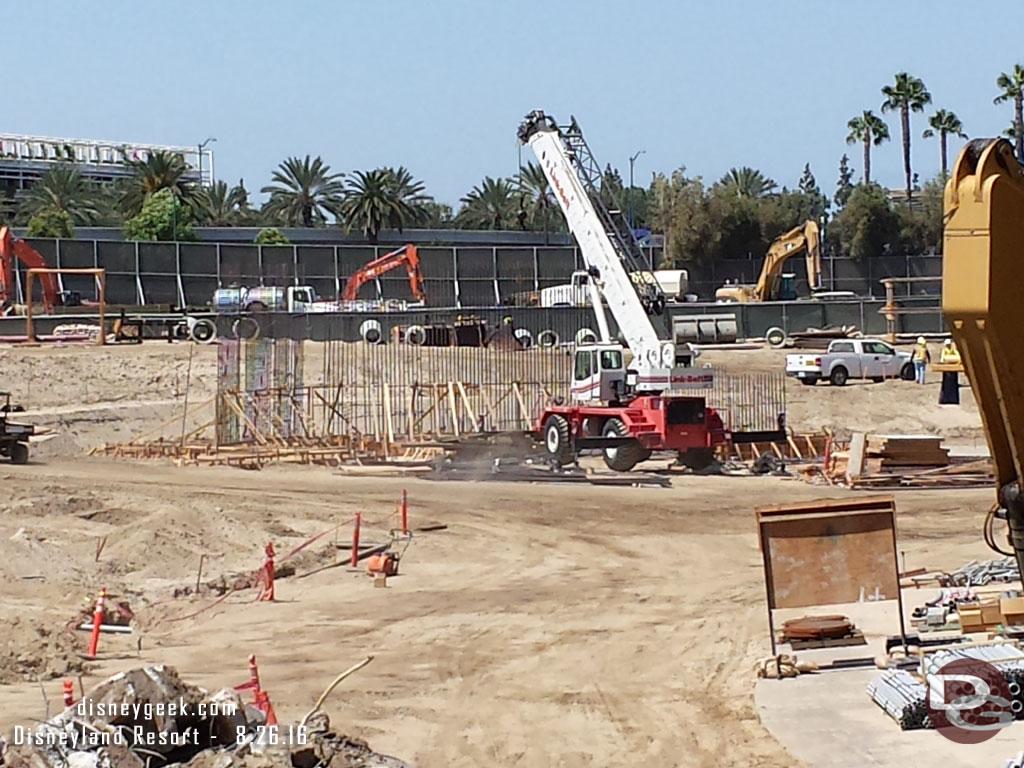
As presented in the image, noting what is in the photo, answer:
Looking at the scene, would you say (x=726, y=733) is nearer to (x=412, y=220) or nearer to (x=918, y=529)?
(x=918, y=529)

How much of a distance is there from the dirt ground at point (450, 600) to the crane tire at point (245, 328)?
5991 millimetres

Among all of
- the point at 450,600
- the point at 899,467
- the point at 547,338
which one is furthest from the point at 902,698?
the point at 547,338

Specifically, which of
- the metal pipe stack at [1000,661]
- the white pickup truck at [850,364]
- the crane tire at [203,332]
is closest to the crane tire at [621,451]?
the metal pipe stack at [1000,661]

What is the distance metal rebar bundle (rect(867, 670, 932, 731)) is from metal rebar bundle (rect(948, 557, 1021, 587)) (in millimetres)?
5005

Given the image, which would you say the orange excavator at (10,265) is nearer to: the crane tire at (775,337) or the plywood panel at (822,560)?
the crane tire at (775,337)

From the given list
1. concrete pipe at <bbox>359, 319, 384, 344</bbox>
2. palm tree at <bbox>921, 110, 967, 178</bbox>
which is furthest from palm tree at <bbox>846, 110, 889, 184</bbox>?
concrete pipe at <bbox>359, 319, 384, 344</bbox>

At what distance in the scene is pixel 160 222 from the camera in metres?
93.6

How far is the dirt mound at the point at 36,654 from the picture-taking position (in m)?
14.1

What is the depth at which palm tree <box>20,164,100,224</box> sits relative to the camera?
333ft

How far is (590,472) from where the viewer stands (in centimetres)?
3172

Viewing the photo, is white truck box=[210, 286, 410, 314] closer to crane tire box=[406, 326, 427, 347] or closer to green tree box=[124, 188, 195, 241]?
crane tire box=[406, 326, 427, 347]

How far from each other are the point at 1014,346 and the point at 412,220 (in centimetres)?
A: 9707

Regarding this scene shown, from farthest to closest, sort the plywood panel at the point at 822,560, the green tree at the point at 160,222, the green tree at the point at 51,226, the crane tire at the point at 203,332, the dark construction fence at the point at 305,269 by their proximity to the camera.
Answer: the green tree at the point at 160,222, the green tree at the point at 51,226, the dark construction fence at the point at 305,269, the crane tire at the point at 203,332, the plywood panel at the point at 822,560

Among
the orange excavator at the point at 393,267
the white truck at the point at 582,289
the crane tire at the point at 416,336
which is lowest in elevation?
the crane tire at the point at 416,336
